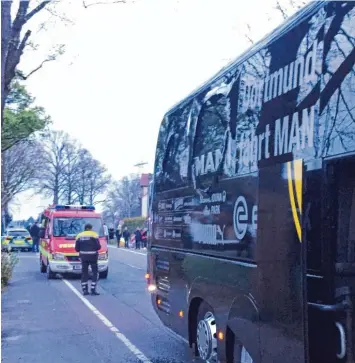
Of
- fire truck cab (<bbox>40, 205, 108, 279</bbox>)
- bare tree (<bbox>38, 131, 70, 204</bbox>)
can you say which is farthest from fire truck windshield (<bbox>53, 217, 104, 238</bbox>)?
Result: bare tree (<bbox>38, 131, 70, 204</bbox>)

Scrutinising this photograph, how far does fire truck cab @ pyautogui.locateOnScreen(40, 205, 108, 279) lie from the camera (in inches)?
752

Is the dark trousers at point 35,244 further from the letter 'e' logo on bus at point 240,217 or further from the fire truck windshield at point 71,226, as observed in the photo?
the letter 'e' logo on bus at point 240,217

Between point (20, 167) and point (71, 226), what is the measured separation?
23132mm

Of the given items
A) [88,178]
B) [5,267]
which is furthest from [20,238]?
[5,267]

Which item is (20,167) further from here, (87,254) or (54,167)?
(87,254)

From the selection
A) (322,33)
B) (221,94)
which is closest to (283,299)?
(322,33)

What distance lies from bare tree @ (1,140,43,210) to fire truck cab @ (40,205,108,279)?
1579cm

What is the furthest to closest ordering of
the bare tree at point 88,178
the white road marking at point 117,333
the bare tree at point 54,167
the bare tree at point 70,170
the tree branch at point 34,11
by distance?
the bare tree at point 88,178 → the bare tree at point 70,170 → the bare tree at point 54,167 → the tree branch at point 34,11 → the white road marking at point 117,333

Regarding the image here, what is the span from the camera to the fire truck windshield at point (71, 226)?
19.6 m

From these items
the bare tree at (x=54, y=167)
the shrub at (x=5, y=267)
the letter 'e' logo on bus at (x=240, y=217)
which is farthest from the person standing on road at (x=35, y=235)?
the letter 'e' logo on bus at (x=240, y=217)

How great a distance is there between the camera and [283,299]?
12.8ft

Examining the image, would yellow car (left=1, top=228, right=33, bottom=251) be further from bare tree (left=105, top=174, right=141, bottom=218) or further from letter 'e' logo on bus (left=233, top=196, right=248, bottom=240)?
bare tree (left=105, top=174, right=141, bottom=218)

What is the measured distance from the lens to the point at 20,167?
4162cm

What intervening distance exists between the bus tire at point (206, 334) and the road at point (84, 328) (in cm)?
135
